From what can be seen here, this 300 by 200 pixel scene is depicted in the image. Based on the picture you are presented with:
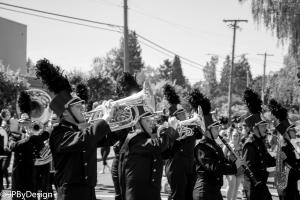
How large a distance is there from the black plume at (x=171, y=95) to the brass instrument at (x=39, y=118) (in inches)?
88.0

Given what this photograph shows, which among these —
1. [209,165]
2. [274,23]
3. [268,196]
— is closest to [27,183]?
[209,165]

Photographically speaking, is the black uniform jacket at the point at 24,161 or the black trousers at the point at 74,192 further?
the black uniform jacket at the point at 24,161

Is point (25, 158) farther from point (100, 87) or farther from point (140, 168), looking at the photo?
point (100, 87)

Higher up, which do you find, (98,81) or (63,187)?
(98,81)

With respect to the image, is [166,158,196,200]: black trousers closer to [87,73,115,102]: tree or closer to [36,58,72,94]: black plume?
[36,58,72,94]: black plume

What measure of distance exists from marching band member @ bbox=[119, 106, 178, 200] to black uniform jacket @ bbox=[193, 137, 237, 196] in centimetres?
48

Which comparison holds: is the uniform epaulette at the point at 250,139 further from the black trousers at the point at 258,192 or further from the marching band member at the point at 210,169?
the marching band member at the point at 210,169

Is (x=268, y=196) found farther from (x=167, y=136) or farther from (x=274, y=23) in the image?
(x=274, y=23)

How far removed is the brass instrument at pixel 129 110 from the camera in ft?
15.7

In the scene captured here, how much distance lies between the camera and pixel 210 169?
197 inches

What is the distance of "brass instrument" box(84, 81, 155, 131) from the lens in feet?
15.7

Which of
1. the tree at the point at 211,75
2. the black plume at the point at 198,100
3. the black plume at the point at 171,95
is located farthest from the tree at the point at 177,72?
the black plume at the point at 198,100

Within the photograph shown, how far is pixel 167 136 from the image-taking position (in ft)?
17.3

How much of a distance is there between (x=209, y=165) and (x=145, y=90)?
123 cm
